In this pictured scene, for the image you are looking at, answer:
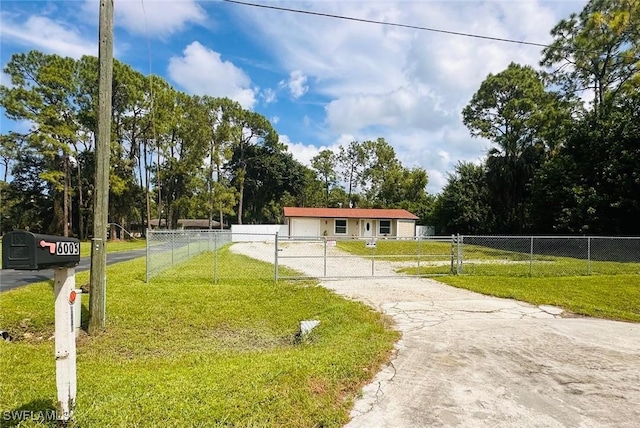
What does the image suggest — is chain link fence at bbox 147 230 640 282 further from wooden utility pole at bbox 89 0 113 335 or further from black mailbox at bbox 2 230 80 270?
black mailbox at bbox 2 230 80 270

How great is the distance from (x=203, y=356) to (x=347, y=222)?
102 feet

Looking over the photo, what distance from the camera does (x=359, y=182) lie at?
54.4m

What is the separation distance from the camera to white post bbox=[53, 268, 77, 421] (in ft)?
8.11

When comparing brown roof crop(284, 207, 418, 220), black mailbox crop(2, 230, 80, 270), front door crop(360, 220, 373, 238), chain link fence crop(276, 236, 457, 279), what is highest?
brown roof crop(284, 207, 418, 220)

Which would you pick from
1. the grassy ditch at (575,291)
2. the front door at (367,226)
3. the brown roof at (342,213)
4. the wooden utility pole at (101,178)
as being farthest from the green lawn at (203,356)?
the front door at (367,226)

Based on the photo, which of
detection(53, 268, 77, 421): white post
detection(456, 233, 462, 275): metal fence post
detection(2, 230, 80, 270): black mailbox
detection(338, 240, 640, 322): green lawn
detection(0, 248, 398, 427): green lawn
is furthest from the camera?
detection(456, 233, 462, 275): metal fence post

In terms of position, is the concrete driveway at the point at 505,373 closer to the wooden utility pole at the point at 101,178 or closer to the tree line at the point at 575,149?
the wooden utility pole at the point at 101,178

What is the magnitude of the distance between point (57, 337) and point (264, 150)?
5327 cm

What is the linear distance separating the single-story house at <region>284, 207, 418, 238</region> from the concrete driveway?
2750cm

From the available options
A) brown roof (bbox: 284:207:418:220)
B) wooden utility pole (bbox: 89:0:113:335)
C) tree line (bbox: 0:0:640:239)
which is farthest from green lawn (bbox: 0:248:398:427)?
brown roof (bbox: 284:207:418:220)

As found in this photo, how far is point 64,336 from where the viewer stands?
249cm

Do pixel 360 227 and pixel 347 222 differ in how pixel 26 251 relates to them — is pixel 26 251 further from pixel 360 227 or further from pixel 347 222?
pixel 360 227

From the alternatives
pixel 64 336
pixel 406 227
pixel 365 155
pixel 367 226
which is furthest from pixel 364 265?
pixel 365 155

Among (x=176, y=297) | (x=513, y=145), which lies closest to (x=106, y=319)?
(x=176, y=297)
